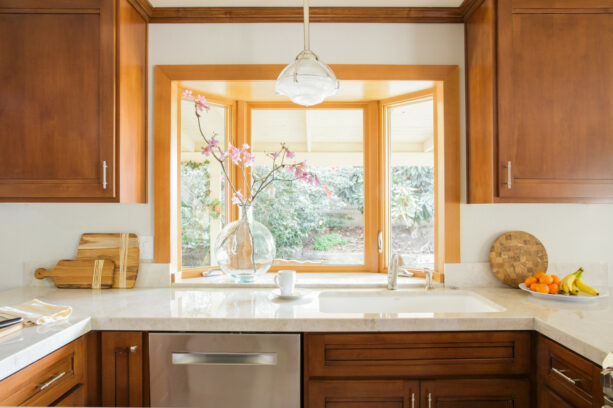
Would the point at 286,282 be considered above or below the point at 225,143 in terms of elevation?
below

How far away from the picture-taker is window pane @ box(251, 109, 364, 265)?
2342 mm

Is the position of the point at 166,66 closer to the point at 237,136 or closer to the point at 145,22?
the point at 145,22

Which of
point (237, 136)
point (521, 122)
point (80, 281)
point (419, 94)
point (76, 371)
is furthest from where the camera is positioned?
point (237, 136)

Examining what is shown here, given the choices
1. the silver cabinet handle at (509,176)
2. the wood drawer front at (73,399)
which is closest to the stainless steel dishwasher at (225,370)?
the wood drawer front at (73,399)

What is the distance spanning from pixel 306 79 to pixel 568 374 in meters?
1.43

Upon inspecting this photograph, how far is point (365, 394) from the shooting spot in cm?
143

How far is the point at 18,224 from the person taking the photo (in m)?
2.05

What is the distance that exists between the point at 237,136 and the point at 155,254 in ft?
2.81

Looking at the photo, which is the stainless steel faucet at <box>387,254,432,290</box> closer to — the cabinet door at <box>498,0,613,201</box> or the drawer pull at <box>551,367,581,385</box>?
the cabinet door at <box>498,0,613,201</box>

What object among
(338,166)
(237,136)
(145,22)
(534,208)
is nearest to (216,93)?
(237,136)

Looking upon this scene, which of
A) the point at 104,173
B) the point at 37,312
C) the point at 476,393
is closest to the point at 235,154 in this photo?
the point at 104,173

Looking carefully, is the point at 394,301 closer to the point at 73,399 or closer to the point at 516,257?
the point at 516,257

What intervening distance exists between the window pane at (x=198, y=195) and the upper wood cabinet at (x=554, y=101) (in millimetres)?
1516

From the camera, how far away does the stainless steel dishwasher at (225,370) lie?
143 centimetres
